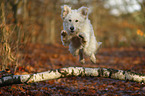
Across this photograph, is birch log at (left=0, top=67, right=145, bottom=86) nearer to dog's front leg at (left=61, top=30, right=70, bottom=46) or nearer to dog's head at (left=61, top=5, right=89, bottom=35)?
dog's front leg at (left=61, top=30, right=70, bottom=46)

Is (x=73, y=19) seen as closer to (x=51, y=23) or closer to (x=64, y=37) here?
(x=64, y=37)

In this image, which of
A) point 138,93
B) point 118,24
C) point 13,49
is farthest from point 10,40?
point 118,24

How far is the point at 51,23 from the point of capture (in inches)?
971

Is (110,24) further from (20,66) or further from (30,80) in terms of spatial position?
(30,80)

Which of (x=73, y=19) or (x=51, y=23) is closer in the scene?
(x=73, y=19)

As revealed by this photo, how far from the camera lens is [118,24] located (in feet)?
109

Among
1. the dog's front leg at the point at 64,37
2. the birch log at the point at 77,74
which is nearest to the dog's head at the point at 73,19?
the dog's front leg at the point at 64,37

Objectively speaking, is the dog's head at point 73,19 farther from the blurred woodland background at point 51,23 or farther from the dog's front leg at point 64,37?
the blurred woodland background at point 51,23

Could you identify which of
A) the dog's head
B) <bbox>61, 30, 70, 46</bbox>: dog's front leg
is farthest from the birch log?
the dog's head

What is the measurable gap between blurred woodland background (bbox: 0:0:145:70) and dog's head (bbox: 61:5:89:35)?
1.38m

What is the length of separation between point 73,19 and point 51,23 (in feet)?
69.3

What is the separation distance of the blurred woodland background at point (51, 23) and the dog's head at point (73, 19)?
1384mm

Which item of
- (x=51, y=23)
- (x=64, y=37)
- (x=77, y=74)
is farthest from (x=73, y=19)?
(x=51, y=23)

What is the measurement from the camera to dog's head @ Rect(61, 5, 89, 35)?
3958mm
